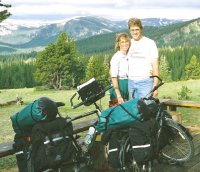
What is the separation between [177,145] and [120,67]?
2.06 m

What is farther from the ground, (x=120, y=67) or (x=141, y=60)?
(x=141, y=60)

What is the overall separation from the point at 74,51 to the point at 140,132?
246ft

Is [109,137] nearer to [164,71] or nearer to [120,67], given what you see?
[120,67]

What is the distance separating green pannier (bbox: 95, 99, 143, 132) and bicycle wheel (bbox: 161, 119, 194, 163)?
741 mm

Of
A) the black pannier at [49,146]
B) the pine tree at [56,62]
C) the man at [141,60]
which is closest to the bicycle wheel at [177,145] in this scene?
the man at [141,60]

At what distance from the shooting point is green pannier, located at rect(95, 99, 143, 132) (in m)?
6.27

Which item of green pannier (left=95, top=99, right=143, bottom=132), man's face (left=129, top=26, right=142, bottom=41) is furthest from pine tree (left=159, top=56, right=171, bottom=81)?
green pannier (left=95, top=99, right=143, bottom=132)

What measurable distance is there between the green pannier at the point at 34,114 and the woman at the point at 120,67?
7.55 ft

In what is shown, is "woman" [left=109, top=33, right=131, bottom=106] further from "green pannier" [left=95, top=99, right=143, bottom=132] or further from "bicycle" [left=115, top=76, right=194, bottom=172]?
"green pannier" [left=95, top=99, right=143, bottom=132]

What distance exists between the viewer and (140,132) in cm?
608

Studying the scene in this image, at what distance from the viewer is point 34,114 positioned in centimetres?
610

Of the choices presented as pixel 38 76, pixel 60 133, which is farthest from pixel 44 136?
pixel 38 76

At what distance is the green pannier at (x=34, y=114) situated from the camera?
612cm

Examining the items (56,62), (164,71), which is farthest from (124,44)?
(164,71)
